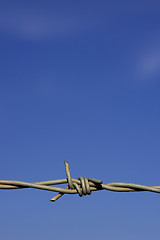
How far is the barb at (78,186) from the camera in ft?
7.82

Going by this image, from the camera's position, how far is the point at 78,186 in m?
2.43

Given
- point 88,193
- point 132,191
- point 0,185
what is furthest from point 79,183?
point 0,185

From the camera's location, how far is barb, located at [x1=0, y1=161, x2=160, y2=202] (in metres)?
2.38

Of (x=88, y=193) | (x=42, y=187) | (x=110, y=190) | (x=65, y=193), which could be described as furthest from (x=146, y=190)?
(x=42, y=187)

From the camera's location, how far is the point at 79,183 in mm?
2449

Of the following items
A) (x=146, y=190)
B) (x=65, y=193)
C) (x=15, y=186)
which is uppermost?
(x=15, y=186)

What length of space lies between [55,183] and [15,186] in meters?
0.32

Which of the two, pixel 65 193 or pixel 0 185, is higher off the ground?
pixel 0 185

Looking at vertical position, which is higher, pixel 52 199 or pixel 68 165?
pixel 68 165

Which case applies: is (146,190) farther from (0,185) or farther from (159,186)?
(0,185)

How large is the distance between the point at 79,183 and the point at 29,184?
0.39 metres

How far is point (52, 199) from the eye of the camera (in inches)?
90.1

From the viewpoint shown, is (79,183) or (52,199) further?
(79,183)

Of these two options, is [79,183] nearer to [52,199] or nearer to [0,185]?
[52,199]
